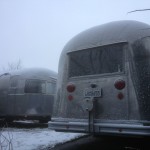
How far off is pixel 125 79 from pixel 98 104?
32.5 inches

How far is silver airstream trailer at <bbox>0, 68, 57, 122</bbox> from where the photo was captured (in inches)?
462

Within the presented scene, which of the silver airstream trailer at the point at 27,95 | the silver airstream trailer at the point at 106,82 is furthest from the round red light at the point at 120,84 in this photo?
the silver airstream trailer at the point at 27,95

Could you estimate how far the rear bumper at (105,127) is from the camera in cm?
525

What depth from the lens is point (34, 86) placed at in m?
12.0

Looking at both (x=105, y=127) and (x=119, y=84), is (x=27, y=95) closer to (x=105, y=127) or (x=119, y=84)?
(x=105, y=127)

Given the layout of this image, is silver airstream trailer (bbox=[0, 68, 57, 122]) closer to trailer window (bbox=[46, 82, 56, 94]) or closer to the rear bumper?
trailer window (bbox=[46, 82, 56, 94])

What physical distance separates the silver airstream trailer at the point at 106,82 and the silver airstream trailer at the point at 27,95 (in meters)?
5.07

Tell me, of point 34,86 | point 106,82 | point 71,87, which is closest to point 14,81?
point 34,86

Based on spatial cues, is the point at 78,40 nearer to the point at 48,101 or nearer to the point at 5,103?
the point at 48,101

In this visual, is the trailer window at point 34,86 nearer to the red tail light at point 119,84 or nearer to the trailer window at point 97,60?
the trailer window at point 97,60

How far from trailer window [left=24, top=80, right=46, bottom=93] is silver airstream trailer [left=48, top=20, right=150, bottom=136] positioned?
5126 mm

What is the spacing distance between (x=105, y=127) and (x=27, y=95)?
6.60 metres

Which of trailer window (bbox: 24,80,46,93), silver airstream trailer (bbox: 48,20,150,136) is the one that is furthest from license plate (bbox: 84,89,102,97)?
trailer window (bbox: 24,80,46,93)

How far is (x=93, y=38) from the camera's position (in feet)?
21.4
